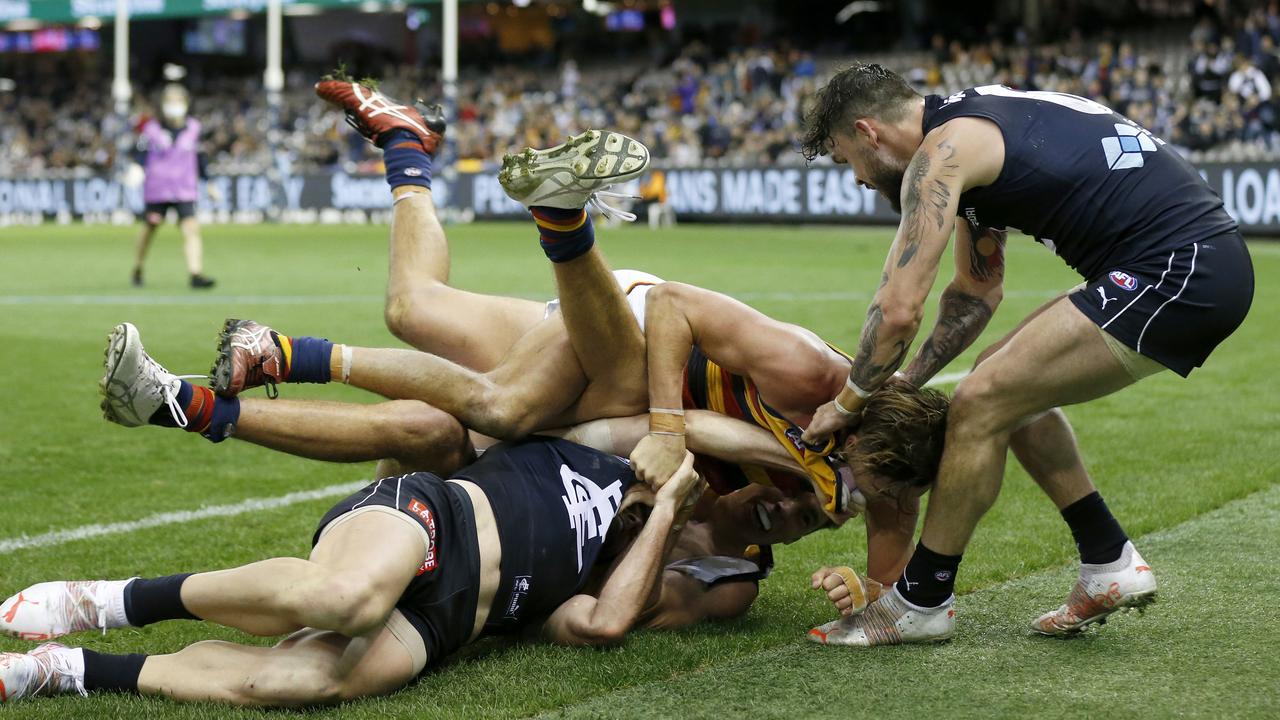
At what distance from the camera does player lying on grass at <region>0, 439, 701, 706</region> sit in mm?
3541

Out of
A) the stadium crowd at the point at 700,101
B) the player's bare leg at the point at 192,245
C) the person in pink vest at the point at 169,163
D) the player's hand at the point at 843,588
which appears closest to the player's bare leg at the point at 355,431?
the player's hand at the point at 843,588


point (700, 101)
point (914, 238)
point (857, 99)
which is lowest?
point (914, 238)

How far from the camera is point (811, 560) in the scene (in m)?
5.28

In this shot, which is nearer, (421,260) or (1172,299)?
(1172,299)

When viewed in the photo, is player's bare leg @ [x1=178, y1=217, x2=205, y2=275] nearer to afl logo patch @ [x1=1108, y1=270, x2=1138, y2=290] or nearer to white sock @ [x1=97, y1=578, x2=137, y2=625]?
white sock @ [x1=97, y1=578, x2=137, y2=625]

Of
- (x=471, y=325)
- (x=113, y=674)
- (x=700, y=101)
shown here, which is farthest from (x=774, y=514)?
(x=700, y=101)

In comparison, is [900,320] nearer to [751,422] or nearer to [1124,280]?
[1124,280]

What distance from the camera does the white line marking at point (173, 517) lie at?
5.25 m

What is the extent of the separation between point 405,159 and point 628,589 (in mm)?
2915

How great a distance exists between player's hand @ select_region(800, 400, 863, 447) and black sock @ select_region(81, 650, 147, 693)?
2026mm

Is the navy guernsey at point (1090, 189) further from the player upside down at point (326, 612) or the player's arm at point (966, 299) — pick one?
the player upside down at point (326, 612)

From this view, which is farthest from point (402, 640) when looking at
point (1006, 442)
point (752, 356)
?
point (1006, 442)

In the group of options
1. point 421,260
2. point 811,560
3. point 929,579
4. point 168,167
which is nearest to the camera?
point 929,579

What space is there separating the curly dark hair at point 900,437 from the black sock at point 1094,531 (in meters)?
0.51
